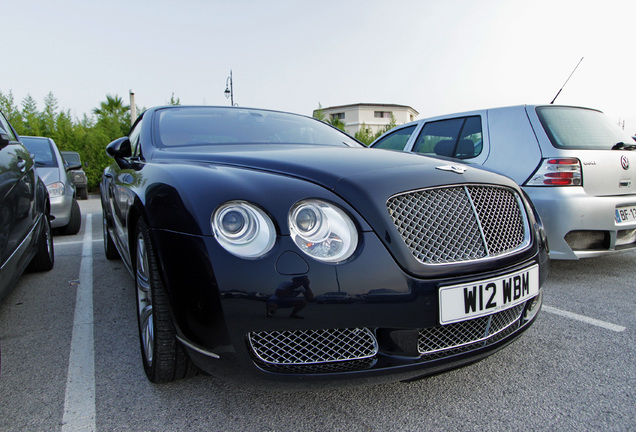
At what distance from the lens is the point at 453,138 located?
411 centimetres

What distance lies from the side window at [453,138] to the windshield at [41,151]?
4878 millimetres

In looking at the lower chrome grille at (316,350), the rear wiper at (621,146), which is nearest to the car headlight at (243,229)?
the lower chrome grille at (316,350)

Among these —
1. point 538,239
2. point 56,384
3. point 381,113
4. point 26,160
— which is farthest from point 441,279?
point 381,113

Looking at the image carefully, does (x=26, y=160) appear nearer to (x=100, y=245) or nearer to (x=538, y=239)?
(x=100, y=245)

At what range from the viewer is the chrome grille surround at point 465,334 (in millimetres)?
1466

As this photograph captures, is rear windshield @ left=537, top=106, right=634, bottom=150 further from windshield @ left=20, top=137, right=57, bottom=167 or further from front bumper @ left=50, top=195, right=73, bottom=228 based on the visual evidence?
windshield @ left=20, top=137, right=57, bottom=167

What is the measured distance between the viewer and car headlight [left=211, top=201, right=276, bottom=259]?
136 centimetres

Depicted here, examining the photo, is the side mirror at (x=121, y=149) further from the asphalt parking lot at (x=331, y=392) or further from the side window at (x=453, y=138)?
the side window at (x=453, y=138)

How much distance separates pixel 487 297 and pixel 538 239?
1.85 feet

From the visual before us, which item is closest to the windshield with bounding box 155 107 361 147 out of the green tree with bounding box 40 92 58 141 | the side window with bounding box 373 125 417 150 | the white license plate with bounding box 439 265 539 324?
the white license plate with bounding box 439 265 539 324

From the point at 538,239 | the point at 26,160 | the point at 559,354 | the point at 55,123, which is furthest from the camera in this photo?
the point at 55,123

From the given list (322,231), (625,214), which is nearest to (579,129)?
(625,214)

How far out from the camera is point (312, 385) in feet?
4.54

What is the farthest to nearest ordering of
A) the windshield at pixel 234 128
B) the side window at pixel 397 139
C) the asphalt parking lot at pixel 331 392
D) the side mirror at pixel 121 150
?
the side window at pixel 397 139, the side mirror at pixel 121 150, the windshield at pixel 234 128, the asphalt parking lot at pixel 331 392
